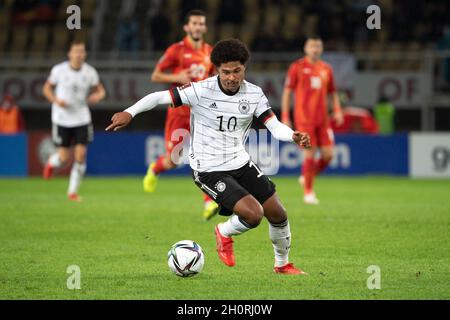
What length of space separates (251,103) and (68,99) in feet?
24.6

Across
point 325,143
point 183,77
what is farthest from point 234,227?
point 325,143

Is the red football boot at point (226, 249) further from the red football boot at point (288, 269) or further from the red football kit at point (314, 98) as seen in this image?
the red football kit at point (314, 98)

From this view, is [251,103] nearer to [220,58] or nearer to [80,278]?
[220,58]

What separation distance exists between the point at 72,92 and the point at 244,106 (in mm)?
7564

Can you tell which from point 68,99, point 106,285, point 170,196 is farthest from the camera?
point 170,196

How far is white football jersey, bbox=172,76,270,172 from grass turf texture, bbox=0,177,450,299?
2.94ft

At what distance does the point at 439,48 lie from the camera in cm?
2381

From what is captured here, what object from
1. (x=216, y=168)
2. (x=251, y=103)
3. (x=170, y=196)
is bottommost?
(x=170, y=196)

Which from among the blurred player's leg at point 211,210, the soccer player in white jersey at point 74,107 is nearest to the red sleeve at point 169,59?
the blurred player's leg at point 211,210

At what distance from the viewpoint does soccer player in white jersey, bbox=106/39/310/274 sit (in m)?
8.01

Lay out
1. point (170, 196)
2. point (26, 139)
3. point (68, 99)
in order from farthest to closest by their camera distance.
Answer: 1. point (26, 139)
2. point (170, 196)
3. point (68, 99)

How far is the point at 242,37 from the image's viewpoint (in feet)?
82.7

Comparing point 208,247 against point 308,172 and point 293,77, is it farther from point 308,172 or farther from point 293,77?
point 293,77
